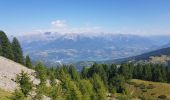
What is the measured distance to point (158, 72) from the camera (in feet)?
Result: 579

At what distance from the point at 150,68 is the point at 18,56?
3032 inches

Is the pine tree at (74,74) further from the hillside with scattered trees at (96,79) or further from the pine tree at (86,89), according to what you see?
the pine tree at (86,89)

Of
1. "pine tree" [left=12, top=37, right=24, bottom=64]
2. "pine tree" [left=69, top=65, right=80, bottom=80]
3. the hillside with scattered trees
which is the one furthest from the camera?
→ "pine tree" [left=12, top=37, right=24, bottom=64]

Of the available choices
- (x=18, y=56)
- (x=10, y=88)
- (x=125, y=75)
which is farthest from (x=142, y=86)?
(x=10, y=88)

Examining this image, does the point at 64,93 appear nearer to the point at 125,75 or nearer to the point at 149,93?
the point at 149,93

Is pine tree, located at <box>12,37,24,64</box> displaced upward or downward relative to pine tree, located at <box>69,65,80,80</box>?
upward

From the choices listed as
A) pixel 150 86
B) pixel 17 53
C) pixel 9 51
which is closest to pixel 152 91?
pixel 150 86

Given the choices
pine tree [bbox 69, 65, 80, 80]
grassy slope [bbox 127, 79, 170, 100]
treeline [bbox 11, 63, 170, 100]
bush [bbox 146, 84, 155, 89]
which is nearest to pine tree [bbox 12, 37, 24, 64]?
treeline [bbox 11, 63, 170, 100]

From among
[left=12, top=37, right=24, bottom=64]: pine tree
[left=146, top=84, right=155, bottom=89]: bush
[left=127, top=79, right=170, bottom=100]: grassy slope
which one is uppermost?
[left=12, top=37, right=24, bottom=64]: pine tree

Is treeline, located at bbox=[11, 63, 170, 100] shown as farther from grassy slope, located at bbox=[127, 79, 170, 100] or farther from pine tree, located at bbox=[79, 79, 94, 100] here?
grassy slope, located at bbox=[127, 79, 170, 100]

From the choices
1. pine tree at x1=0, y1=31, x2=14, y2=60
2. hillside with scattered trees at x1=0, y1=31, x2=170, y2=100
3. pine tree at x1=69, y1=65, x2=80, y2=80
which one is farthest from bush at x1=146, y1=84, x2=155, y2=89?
pine tree at x1=0, y1=31, x2=14, y2=60

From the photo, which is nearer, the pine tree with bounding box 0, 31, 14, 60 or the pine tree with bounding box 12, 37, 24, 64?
the pine tree with bounding box 0, 31, 14, 60

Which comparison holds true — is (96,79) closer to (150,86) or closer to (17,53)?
(150,86)

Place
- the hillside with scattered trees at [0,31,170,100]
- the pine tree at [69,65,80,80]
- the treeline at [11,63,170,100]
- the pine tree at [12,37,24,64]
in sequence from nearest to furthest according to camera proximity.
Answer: the treeline at [11,63,170,100] → the hillside with scattered trees at [0,31,170,100] → the pine tree at [69,65,80,80] → the pine tree at [12,37,24,64]
